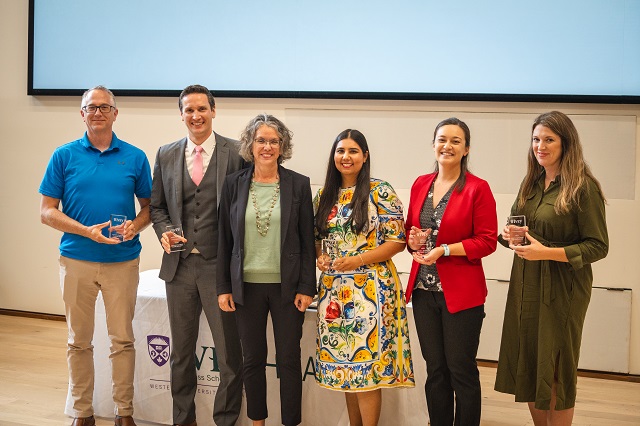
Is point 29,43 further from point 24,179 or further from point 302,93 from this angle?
point 302,93

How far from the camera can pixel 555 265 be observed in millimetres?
2980

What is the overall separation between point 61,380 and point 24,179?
8.32ft

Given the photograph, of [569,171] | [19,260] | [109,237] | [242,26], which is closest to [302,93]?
[242,26]

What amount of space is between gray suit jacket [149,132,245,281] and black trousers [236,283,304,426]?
506 mm

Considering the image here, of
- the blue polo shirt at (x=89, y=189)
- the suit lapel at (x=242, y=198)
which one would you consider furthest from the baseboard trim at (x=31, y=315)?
the suit lapel at (x=242, y=198)

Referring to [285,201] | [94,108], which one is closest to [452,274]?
[285,201]

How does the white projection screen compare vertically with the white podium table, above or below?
above

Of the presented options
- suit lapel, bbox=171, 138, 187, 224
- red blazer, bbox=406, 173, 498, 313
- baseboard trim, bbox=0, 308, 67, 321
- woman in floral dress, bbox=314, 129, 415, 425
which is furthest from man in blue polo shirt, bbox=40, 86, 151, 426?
baseboard trim, bbox=0, 308, 67, 321

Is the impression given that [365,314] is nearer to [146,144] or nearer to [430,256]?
[430,256]

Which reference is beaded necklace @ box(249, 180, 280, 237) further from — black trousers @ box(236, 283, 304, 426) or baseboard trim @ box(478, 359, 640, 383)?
baseboard trim @ box(478, 359, 640, 383)

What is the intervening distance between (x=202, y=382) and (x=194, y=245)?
815 mm

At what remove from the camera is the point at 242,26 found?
550 centimetres

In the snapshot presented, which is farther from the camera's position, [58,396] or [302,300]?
[58,396]

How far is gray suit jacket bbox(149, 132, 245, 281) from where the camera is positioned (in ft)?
11.3
